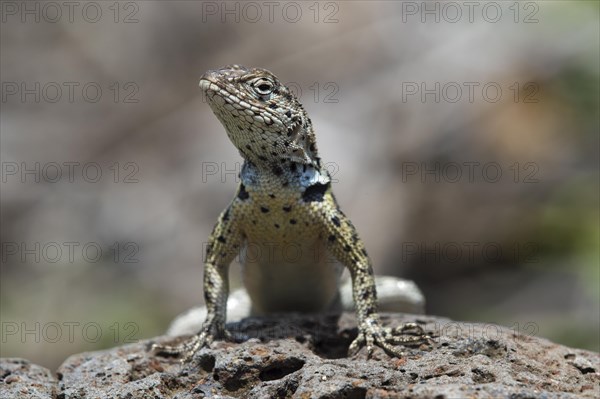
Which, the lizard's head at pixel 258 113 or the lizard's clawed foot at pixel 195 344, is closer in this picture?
the lizard's head at pixel 258 113

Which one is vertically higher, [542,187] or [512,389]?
[542,187]

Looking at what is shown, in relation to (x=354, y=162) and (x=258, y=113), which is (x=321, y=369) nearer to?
(x=258, y=113)

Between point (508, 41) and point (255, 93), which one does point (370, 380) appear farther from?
point (508, 41)

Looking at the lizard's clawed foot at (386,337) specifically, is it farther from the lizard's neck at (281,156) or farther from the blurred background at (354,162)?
the blurred background at (354,162)

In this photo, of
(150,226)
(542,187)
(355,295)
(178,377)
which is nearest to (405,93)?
(542,187)

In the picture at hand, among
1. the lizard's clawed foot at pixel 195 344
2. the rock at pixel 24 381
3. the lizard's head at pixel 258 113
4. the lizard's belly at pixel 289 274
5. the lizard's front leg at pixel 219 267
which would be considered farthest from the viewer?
the lizard's belly at pixel 289 274

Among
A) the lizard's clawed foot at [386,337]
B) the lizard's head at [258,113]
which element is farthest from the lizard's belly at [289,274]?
the lizard's clawed foot at [386,337]

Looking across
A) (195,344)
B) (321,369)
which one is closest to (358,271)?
(195,344)
